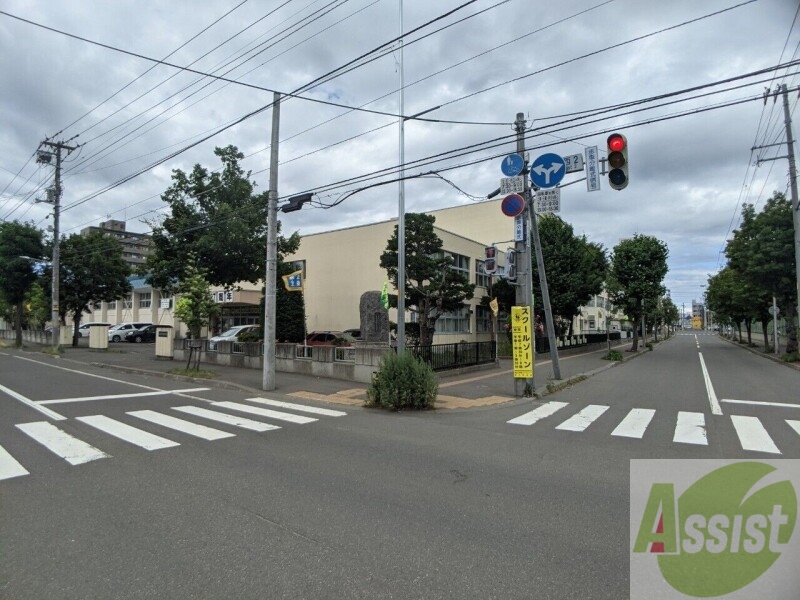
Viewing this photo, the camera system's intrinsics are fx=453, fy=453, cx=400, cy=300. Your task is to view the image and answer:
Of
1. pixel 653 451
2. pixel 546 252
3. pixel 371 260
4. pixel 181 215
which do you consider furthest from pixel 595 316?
pixel 653 451

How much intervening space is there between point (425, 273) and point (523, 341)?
9.74 metres

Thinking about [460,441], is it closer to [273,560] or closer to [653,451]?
[653,451]

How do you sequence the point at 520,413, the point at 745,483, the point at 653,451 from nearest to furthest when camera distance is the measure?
the point at 745,483
the point at 653,451
the point at 520,413

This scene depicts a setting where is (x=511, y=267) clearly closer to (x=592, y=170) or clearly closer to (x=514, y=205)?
(x=514, y=205)

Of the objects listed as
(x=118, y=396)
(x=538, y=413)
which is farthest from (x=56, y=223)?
(x=538, y=413)

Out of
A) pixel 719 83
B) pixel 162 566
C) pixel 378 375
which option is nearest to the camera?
pixel 162 566

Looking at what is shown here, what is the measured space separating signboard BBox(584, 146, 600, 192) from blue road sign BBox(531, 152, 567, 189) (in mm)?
928

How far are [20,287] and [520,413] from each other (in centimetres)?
3785

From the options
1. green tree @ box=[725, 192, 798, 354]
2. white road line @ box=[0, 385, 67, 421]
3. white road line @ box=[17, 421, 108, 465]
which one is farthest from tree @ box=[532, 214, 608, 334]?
white road line @ box=[17, 421, 108, 465]

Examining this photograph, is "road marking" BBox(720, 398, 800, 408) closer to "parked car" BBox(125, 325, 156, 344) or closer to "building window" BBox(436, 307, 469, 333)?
"building window" BBox(436, 307, 469, 333)

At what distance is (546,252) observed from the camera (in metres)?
31.0

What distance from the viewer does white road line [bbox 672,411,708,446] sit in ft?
24.7

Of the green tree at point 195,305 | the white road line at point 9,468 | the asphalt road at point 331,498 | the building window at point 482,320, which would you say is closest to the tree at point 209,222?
the green tree at point 195,305

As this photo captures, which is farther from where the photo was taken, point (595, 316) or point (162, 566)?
point (595, 316)
